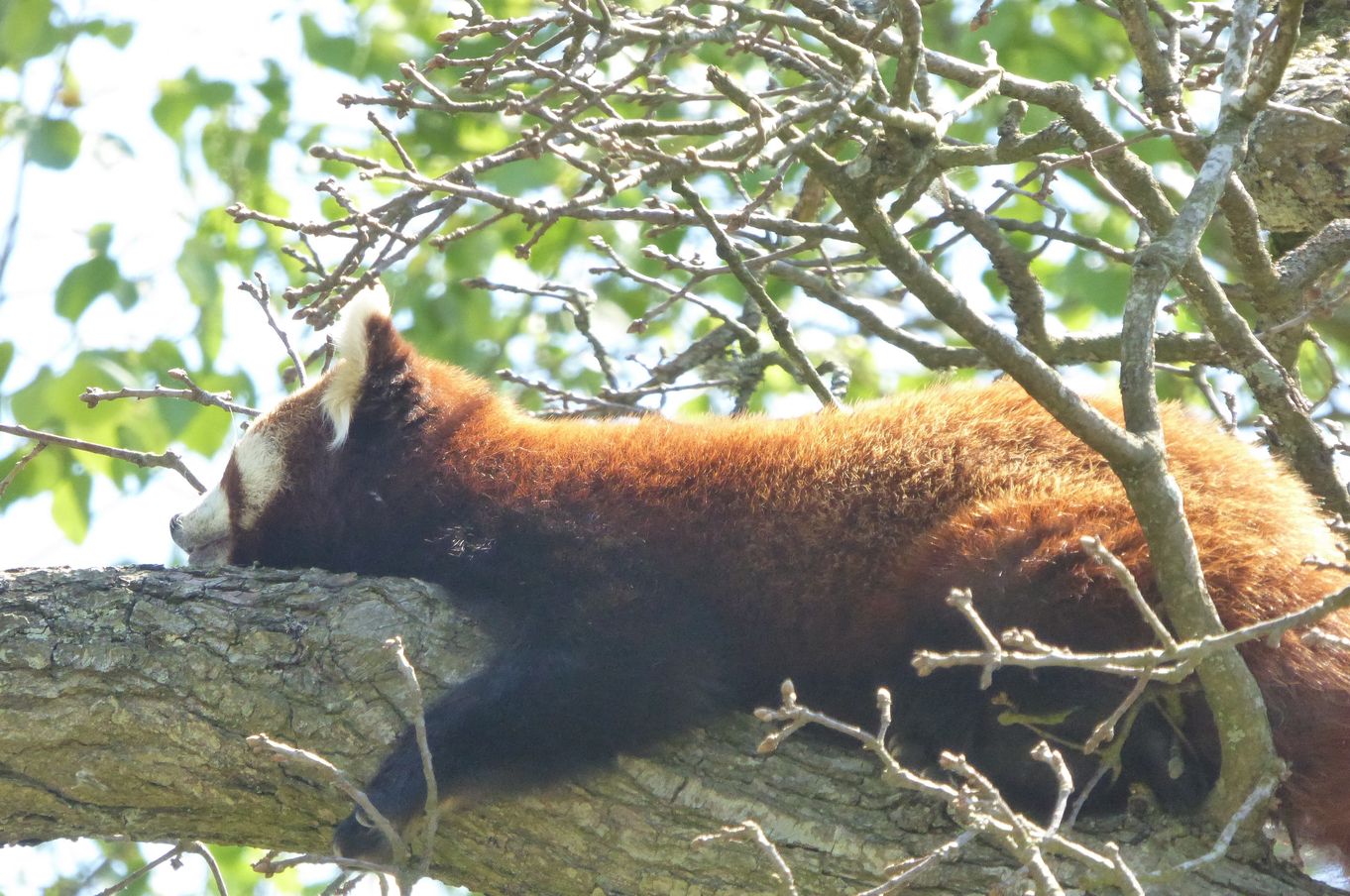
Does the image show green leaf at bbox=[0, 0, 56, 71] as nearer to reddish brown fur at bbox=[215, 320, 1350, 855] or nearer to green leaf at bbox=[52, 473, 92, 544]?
green leaf at bbox=[52, 473, 92, 544]

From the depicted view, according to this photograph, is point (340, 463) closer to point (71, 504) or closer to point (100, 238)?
point (71, 504)

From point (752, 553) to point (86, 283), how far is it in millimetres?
4311

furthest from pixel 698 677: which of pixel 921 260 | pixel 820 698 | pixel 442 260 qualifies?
pixel 442 260

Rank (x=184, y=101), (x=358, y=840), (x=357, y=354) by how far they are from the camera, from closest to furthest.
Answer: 1. (x=358, y=840)
2. (x=357, y=354)
3. (x=184, y=101)

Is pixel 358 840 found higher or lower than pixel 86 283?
lower

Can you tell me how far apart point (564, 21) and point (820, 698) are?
2132mm

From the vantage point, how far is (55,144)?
686cm

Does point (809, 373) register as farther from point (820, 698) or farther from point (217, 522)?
point (217, 522)

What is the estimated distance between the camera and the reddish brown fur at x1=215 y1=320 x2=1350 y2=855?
3.39 metres

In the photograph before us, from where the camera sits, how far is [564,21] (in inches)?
135

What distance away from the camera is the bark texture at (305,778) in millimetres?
3160

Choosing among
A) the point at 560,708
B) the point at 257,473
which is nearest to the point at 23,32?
the point at 257,473

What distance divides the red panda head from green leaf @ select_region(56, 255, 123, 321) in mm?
2220

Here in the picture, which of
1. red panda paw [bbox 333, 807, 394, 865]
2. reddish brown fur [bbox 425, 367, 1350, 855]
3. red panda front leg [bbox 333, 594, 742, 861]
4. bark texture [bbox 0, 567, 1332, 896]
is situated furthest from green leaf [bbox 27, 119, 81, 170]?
red panda paw [bbox 333, 807, 394, 865]
